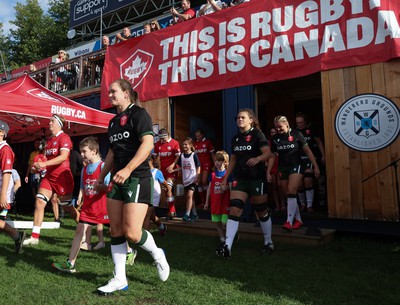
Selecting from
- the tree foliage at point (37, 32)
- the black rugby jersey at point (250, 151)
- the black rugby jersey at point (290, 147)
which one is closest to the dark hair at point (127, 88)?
the black rugby jersey at point (250, 151)

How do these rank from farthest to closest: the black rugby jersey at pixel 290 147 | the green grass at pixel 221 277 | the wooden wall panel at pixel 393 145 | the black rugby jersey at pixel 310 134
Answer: the black rugby jersey at pixel 310 134, the black rugby jersey at pixel 290 147, the wooden wall panel at pixel 393 145, the green grass at pixel 221 277

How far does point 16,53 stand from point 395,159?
36.9 m

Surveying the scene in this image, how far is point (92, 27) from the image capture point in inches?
985

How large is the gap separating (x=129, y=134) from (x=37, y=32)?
35469 millimetres

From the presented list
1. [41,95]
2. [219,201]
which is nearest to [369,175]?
[219,201]

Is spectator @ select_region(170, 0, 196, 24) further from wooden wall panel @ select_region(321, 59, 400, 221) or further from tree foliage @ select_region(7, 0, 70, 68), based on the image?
tree foliage @ select_region(7, 0, 70, 68)

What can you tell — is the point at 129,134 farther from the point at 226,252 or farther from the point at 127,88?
the point at 226,252

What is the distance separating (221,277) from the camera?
374 centimetres

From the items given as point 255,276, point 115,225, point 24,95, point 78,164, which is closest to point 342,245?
point 255,276

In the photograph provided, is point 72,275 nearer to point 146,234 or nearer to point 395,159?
point 146,234

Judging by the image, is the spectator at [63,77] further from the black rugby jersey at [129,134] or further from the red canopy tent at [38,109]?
the black rugby jersey at [129,134]

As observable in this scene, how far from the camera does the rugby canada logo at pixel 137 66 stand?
8727 millimetres

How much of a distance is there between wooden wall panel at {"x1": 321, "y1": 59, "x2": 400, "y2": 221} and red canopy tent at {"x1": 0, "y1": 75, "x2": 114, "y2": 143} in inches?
213

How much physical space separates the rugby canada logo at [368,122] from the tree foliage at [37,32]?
32113 millimetres
